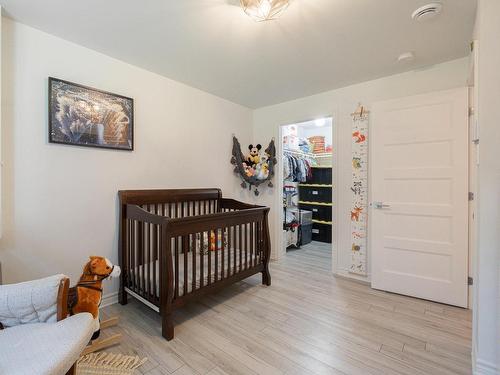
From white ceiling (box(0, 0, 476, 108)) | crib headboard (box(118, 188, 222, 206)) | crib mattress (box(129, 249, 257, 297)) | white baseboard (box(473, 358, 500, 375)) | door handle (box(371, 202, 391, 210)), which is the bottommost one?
white baseboard (box(473, 358, 500, 375))

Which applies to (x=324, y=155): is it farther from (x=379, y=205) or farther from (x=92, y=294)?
(x=92, y=294)

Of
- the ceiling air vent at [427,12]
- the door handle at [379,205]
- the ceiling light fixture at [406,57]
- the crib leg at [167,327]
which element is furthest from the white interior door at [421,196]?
the crib leg at [167,327]

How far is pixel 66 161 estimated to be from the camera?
1.90 meters

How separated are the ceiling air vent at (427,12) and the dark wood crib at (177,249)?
1914mm

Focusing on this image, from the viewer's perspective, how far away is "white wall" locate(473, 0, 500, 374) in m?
1.25

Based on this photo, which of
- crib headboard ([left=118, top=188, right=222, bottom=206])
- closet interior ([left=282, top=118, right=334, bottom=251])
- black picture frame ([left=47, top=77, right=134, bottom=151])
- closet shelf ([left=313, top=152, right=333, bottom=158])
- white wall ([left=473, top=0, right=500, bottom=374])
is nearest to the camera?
white wall ([left=473, top=0, right=500, bottom=374])

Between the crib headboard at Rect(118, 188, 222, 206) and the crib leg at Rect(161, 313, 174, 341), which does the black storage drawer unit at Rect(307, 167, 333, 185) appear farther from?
the crib leg at Rect(161, 313, 174, 341)

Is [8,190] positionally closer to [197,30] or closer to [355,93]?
[197,30]

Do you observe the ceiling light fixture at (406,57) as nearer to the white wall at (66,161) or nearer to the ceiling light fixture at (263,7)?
the ceiling light fixture at (263,7)

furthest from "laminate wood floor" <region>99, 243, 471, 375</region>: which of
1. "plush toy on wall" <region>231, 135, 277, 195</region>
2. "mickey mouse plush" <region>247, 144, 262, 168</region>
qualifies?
"mickey mouse plush" <region>247, 144, 262, 168</region>

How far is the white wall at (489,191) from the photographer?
4.10 ft

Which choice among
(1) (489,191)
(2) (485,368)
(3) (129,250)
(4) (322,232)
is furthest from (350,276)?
(3) (129,250)

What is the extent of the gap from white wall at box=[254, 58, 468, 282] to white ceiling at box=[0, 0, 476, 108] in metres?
0.12

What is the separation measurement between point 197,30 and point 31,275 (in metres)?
2.16
